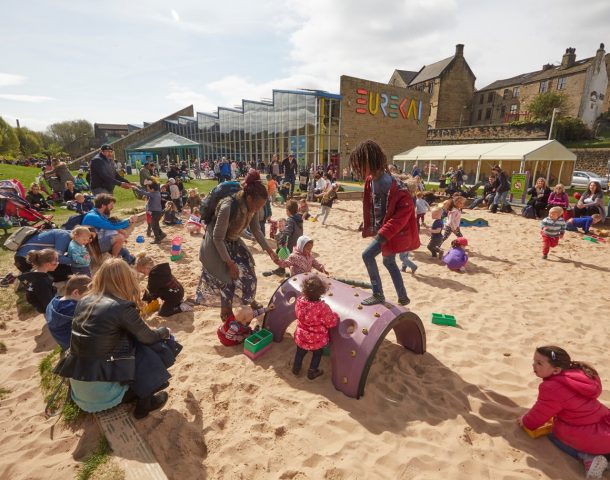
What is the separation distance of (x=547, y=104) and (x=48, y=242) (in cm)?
5120

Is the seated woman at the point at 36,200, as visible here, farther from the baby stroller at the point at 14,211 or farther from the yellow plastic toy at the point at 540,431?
the yellow plastic toy at the point at 540,431

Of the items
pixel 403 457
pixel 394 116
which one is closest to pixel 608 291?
pixel 403 457

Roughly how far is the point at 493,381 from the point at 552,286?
389cm

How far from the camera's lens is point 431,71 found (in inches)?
1994

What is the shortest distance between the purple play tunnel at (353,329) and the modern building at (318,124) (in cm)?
2516

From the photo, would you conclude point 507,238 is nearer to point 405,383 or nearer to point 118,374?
point 405,383

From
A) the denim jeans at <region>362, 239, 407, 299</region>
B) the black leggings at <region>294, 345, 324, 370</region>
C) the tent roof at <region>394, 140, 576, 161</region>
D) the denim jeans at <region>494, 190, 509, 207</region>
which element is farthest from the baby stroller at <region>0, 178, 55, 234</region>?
the tent roof at <region>394, 140, 576, 161</region>

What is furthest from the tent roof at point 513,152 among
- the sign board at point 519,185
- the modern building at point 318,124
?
the modern building at point 318,124

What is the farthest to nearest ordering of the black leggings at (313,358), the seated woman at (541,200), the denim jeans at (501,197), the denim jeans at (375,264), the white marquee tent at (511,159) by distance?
the white marquee tent at (511,159) → the denim jeans at (501,197) → the seated woman at (541,200) → the denim jeans at (375,264) → the black leggings at (313,358)

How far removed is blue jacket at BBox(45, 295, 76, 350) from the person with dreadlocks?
300 centimetres

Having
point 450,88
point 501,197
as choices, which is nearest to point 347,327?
point 501,197

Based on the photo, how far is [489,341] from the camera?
4230 millimetres

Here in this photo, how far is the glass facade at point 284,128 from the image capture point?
27.2m

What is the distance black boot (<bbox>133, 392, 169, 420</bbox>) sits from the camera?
2846mm
